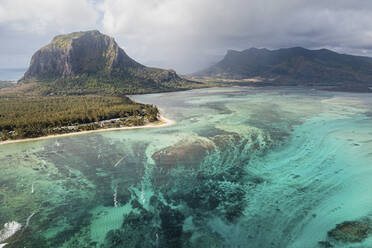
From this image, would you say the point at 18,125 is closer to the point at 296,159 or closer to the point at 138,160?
the point at 138,160

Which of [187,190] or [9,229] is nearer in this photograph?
[9,229]

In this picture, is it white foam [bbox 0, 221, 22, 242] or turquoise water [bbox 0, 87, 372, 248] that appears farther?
turquoise water [bbox 0, 87, 372, 248]

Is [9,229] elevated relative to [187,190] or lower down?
elevated

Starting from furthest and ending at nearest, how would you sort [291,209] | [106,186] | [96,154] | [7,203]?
[96,154], [106,186], [7,203], [291,209]

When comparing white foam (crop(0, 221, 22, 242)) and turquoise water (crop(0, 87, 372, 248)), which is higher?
white foam (crop(0, 221, 22, 242))

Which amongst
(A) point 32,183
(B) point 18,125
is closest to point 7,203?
(A) point 32,183
